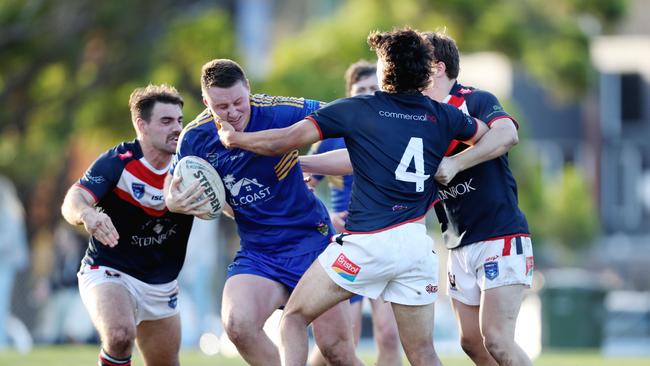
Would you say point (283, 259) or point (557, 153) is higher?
point (283, 259)

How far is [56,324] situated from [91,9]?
5303 millimetres

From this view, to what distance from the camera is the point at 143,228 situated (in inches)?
338

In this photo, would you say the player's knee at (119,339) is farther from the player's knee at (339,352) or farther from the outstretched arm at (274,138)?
the outstretched arm at (274,138)

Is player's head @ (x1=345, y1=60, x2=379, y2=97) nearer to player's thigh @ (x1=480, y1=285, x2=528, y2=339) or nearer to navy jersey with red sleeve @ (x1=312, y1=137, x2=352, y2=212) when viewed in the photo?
navy jersey with red sleeve @ (x1=312, y1=137, x2=352, y2=212)

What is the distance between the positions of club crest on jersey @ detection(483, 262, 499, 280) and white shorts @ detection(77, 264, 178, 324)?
7.38ft

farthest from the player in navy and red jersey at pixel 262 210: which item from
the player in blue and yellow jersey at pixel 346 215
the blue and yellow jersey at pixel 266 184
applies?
the player in blue and yellow jersey at pixel 346 215

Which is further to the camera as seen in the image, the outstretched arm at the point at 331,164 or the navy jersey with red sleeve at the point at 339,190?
the navy jersey with red sleeve at the point at 339,190

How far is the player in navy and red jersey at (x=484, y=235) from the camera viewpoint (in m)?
7.73

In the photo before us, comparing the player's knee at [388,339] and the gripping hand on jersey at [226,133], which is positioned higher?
the gripping hand on jersey at [226,133]

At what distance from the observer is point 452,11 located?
24.6 meters

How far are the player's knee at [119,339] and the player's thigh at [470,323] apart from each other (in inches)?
83.1

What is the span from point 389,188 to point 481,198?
1018mm

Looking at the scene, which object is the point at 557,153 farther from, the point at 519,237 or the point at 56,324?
the point at 519,237

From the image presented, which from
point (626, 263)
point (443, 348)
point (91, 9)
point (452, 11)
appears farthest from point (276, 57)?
point (626, 263)
